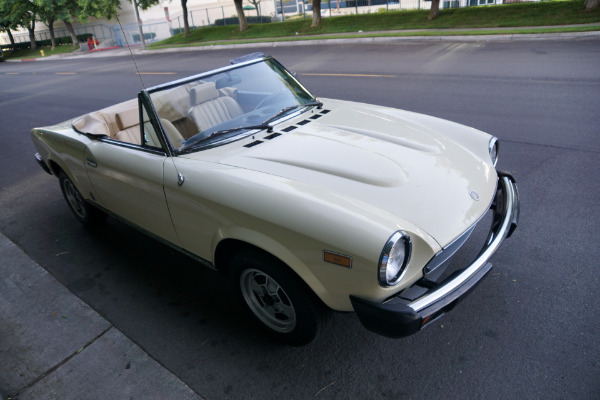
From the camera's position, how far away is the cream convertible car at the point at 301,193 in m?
2.18

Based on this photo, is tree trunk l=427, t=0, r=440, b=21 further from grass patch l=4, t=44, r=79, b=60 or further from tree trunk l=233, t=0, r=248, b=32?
grass patch l=4, t=44, r=79, b=60

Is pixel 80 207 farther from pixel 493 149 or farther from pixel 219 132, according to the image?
pixel 493 149

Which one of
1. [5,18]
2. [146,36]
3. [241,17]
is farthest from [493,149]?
[5,18]

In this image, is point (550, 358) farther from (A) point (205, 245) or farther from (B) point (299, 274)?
(A) point (205, 245)

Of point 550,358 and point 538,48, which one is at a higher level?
point 538,48

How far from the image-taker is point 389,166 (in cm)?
270

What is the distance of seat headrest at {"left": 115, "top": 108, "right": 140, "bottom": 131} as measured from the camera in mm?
4204

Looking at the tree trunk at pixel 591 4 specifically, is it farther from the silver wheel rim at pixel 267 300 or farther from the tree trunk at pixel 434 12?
the silver wheel rim at pixel 267 300

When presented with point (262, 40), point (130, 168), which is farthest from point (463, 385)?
point (262, 40)

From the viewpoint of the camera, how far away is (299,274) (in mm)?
2314

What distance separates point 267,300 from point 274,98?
66.5 inches

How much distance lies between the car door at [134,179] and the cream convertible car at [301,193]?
0.04 ft

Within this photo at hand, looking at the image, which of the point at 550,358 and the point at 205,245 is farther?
the point at 205,245

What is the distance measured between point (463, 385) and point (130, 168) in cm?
270
